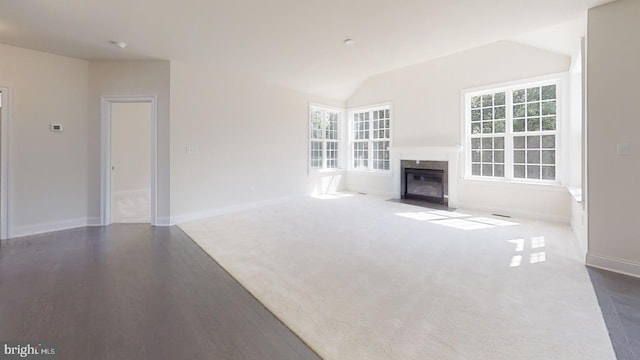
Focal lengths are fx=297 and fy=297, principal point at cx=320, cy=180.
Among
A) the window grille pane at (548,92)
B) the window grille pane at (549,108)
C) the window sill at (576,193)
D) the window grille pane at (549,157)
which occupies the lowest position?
the window sill at (576,193)

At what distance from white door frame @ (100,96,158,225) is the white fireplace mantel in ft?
16.1

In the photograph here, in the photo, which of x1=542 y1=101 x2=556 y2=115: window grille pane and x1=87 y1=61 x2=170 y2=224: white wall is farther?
x1=542 y1=101 x2=556 y2=115: window grille pane

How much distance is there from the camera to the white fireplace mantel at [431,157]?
5.92m

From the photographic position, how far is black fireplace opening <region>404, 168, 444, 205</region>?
633cm

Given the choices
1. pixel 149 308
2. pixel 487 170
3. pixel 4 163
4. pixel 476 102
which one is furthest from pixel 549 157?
pixel 4 163

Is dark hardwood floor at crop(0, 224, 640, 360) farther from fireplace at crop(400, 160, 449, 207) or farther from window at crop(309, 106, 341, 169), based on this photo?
window at crop(309, 106, 341, 169)

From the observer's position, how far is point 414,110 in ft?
21.7

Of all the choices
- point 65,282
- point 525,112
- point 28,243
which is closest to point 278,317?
point 65,282

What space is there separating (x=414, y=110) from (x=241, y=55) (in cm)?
391

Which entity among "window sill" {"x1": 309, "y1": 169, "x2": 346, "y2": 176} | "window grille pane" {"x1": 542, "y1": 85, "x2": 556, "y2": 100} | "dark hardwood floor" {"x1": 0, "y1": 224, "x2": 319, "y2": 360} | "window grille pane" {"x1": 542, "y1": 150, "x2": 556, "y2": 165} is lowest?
"dark hardwood floor" {"x1": 0, "y1": 224, "x2": 319, "y2": 360}

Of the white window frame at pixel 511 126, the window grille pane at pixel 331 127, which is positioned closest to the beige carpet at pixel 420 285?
the white window frame at pixel 511 126

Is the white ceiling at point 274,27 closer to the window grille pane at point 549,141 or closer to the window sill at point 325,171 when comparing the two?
the window grille pane at point 549,141

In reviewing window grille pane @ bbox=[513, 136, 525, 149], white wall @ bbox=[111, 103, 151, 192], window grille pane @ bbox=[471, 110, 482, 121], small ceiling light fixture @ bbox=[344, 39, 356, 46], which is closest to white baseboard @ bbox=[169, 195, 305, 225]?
small ceiling light fixture @ bbox=[344, 39, 356, 46]

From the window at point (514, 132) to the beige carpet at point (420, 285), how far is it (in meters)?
1.09
